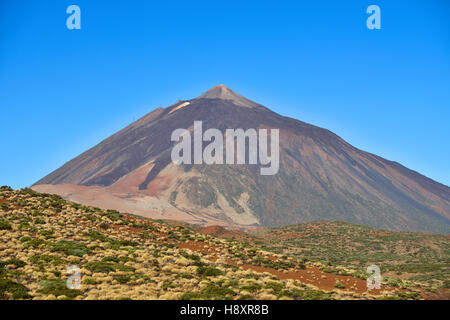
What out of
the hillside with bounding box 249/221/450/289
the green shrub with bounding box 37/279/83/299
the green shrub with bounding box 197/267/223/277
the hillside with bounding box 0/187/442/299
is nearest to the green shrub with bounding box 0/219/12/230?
the hillside with bounding box 0/187/442/299

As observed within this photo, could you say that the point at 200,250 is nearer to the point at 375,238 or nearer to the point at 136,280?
the point at 136,280

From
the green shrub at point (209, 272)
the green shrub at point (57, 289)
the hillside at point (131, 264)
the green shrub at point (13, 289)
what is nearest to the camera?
the green shrub at point (13, 289)

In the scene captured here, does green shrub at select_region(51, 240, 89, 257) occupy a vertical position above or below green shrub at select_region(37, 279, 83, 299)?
above

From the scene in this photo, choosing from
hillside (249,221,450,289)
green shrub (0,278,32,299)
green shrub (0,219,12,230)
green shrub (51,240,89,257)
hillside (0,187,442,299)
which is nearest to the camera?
green shrub (0,278,32,299)

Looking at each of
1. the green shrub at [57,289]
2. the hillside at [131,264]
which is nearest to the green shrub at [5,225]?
the hillside at [131,264]

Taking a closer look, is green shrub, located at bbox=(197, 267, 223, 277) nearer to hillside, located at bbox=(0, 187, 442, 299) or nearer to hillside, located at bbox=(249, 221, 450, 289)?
hillside, located at bbox=(0, 187, 442, 299)

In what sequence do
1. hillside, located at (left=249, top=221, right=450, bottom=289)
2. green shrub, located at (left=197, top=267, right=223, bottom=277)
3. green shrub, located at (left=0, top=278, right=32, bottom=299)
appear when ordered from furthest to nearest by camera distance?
hillside, located at (left=249, top=221, right=450, bottom=289), green shrub, located at (left=197, top=267, right=223, bottom=277), green shrub, located at (left=0, top=278, right=32, bottom=299)

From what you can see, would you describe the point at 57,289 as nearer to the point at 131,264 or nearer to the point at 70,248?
the point at 131,264

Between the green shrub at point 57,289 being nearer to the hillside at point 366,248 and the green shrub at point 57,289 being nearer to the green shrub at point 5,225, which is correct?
the green shrub at point 5,225
